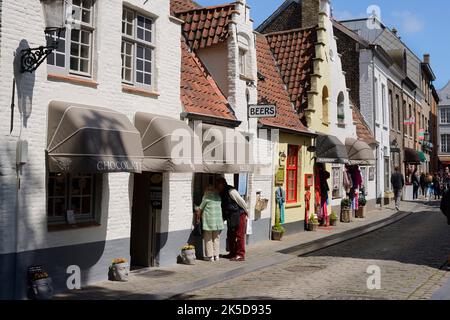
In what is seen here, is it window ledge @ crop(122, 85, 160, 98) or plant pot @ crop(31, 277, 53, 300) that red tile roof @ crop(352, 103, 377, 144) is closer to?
window ledge @ crop(122, 85, 160, 98)

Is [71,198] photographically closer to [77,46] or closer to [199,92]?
[77,46]

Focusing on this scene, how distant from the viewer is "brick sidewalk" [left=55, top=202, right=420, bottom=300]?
8.99 meters

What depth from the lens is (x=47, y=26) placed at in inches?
337

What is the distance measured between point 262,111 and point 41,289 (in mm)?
7875

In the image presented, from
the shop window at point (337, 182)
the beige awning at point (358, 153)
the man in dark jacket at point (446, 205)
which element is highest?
the beige awning at point (358, 153)

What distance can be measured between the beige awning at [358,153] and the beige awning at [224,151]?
10193mm

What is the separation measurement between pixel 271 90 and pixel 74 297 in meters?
11.9

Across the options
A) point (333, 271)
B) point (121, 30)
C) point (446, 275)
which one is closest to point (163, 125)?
point (121, 30)

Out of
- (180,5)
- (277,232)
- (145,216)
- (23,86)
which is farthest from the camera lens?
A: (180,5)

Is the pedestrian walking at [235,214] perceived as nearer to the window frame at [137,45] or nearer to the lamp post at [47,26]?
the window frame at [137,45]

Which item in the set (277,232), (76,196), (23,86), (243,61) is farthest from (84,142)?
(277,232)

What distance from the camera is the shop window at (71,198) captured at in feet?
30.4

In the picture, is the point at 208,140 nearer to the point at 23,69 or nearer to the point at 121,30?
the point at 121,30

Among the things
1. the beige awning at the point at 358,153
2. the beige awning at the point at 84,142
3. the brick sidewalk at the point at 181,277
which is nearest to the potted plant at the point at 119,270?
the brick sidewalk at the point at 181,277
